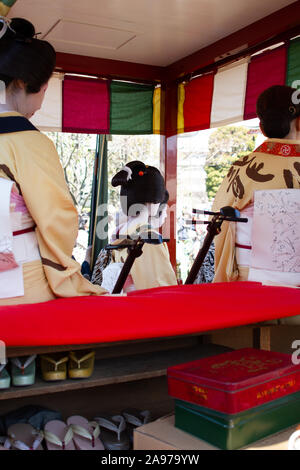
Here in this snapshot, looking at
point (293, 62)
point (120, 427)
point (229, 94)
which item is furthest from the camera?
point (229, 94)

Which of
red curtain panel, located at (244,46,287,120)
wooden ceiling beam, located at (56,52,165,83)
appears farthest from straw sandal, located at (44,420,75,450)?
wooden ceiling beam, located at (56,52,165,83)

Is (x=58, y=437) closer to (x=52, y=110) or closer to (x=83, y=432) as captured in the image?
(x=83, y=432)

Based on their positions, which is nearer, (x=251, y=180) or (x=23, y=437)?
(x=23, y=437)

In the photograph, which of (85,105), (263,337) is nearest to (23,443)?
(263,337)

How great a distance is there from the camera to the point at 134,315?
149cm

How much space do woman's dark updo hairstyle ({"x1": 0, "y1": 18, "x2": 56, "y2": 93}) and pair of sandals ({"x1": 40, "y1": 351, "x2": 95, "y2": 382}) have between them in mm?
967

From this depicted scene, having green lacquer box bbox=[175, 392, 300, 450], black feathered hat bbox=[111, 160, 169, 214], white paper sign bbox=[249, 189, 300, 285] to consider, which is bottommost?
green lacquer box bbox=[175, 392, 300, 450]

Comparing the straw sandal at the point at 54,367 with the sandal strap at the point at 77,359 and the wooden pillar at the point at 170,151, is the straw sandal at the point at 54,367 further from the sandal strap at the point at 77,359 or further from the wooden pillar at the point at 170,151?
the wooden pillar at the point at 170,151

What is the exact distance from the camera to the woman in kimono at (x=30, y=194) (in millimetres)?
1707

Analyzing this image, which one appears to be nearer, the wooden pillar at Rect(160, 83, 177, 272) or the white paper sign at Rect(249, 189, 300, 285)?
the white paper sign at Rect(249, 189, 300, 285)

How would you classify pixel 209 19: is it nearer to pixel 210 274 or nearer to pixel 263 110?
pixel 263 110

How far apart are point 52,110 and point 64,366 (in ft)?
13.9

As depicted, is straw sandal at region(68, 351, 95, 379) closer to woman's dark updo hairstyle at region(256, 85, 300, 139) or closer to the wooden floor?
the wooden floor

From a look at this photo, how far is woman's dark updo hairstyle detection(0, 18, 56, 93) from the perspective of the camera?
5.79 feet
